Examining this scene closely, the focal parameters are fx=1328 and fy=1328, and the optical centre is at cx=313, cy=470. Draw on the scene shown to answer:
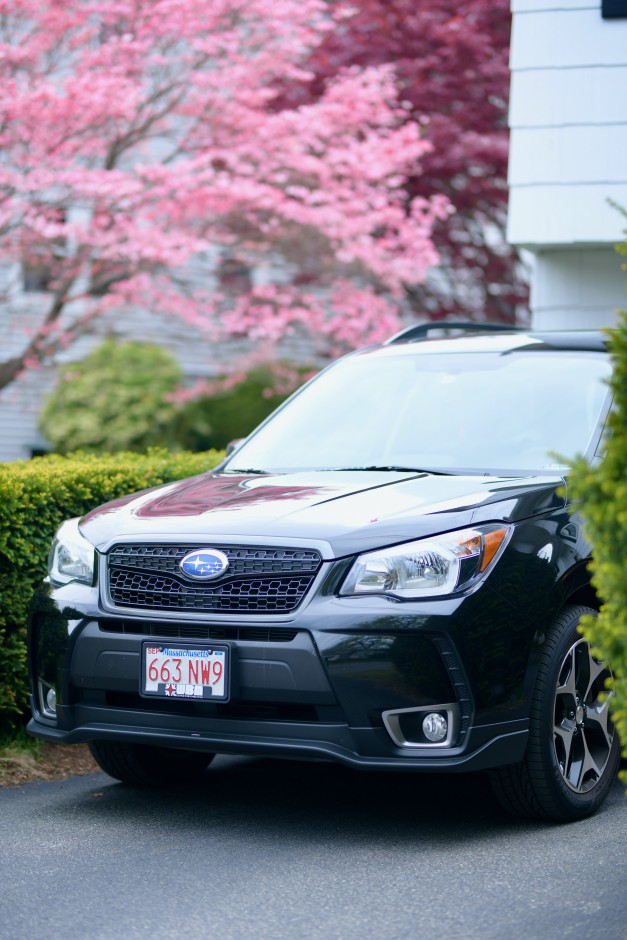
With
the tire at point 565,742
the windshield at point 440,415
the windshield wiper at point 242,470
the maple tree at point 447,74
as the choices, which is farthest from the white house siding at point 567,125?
the maple tree at point 447,74

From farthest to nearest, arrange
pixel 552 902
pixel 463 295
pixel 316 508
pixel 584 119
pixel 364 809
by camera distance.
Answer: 1. pixel 463 295
2. pixel 584 119
3. pixel 364 809
4. pixel 316 508
5. pixel 552 902

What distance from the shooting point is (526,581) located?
14.8 ft

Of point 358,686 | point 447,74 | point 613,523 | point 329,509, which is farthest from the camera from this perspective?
point 447,74

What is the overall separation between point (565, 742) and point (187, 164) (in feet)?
24.8

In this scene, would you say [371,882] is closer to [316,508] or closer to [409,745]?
[409,745]

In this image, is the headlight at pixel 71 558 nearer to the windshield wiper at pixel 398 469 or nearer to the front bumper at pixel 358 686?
the front bumper at pixel 358 686

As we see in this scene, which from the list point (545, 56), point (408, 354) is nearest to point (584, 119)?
point (545, 56)

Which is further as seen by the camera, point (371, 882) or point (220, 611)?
point (220, 611)

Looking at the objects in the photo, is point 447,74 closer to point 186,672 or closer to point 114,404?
point 114,404

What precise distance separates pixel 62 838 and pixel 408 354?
2679 millimetres

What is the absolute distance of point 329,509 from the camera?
181 inches

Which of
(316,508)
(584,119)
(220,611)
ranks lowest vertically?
(220,611)

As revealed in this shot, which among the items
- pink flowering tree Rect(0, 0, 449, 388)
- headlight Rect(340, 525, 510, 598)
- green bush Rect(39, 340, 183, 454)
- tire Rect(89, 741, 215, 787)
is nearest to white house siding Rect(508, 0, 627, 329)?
pink flowering tree Rect(0, 0, 449, 388)

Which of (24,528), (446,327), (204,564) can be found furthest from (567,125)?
(204,564)
